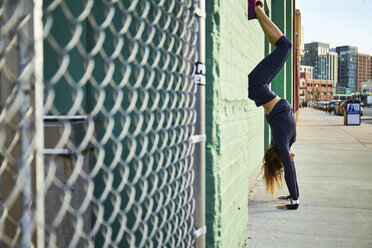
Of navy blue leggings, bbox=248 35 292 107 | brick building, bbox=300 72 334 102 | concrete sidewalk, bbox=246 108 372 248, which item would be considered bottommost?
concrete sidewalk, bbox=246 108 372 248

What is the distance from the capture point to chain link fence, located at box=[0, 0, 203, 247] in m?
1.02

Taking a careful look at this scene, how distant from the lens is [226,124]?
9.82ft

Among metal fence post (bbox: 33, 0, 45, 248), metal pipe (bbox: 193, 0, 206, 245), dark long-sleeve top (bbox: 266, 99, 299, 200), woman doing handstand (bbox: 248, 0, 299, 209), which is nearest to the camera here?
metal fence post (bbox: 33, 0, 45, 248)

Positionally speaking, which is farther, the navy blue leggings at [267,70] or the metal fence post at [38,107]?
the navy blue leggings at [267,70]

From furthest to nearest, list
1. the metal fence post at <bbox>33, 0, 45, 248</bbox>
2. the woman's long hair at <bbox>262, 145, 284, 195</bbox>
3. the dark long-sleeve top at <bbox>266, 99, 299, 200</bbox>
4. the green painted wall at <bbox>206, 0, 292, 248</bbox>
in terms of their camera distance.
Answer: the woman's long hair at <bbox>262, 145, 284, 195</bbox> < the dark long-sleeve top at <bbox>266, 99, 299, 200</bbox> < the green painted wall at <bbox>206, 0, 292, 248</bbox> < the metal fence post at <bbox>33, 0, 45, 248</bbox>

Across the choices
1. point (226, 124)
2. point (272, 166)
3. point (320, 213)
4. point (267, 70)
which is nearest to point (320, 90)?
point (320, 213)

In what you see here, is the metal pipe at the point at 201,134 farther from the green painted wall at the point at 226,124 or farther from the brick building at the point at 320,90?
the brick building at the point at 320,90

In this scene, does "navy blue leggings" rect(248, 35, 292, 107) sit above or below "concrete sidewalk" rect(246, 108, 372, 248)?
above

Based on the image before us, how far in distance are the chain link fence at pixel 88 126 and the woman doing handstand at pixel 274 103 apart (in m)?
1.64

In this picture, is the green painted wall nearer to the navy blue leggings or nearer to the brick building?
the navy blue leggings

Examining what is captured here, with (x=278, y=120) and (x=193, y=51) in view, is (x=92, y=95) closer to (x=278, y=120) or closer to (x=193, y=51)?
(x=193, y=51)

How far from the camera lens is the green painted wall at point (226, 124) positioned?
2.66m

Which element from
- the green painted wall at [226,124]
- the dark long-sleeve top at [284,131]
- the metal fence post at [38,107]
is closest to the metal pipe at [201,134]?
the green painted wall at [226,124]

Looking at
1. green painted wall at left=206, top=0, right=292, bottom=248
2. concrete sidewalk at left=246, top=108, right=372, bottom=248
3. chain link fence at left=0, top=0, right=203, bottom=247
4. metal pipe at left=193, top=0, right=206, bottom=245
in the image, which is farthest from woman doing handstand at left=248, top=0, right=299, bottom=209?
metal pipe at left=193, top=0, right=206, bottom=245
